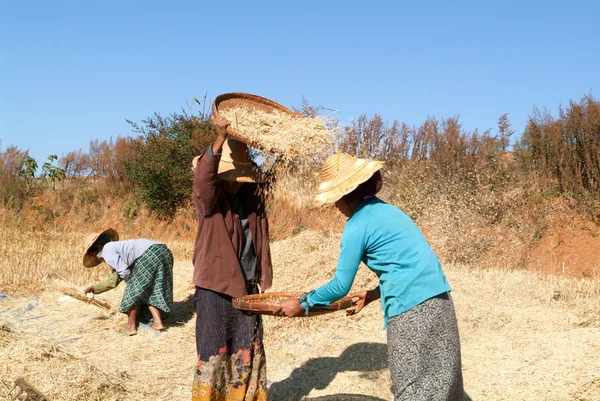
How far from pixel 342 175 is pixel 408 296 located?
2.13 ft

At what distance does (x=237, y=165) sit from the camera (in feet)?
10.7

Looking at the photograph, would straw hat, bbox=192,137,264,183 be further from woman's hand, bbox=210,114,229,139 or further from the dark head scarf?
the dark head scarf

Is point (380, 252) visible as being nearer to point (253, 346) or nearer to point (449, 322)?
point (449, 322)

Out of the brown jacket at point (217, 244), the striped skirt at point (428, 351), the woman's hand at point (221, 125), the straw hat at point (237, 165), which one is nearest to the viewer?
the striped skirt at point (428, 351)

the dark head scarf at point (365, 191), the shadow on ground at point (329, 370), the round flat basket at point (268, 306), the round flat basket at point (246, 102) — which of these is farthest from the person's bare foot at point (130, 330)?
the dark head scarf at point (365, 191)

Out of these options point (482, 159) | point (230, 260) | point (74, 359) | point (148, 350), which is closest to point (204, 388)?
point (230, 260)

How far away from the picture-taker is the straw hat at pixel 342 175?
2.50m

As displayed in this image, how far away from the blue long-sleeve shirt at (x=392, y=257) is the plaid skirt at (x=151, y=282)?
3591 millimetres

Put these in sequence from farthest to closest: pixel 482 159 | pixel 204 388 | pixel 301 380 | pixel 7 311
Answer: pixel 482 159 < pixel 7 311 < pixel 301 380 < pixel 204 388

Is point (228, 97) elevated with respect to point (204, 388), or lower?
elevated

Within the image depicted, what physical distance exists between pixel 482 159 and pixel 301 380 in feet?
31.6

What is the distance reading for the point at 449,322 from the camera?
2408mm

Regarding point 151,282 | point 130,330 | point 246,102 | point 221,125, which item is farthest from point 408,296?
point 130,330

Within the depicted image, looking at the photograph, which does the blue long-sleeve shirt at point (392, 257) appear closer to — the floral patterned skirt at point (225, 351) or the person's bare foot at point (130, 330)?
the floral patterned skirt at point (225, 351)
